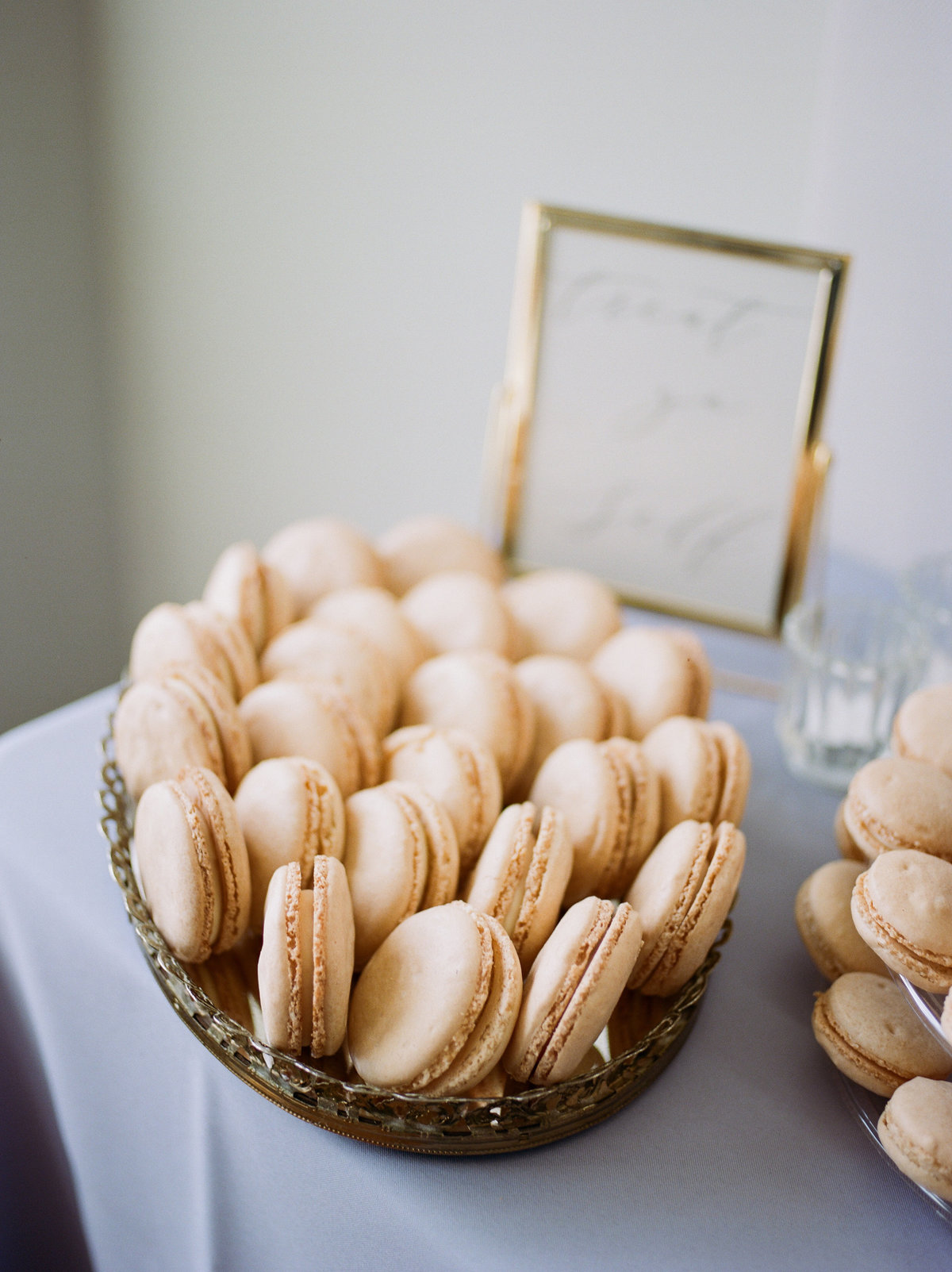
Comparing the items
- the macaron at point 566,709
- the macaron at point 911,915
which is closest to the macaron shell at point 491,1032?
the macaron at point 911,915

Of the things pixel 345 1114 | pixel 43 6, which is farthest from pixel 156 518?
pixel 345 1114

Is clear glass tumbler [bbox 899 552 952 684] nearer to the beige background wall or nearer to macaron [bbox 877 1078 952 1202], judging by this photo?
the beige background wall

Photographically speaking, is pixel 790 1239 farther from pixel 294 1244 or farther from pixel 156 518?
pixel 156 518

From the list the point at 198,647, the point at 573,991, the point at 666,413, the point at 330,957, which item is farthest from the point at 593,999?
the point at 666,413

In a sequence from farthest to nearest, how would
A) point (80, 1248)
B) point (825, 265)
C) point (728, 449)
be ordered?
point (728, 449) → point (825, 265) → point (80, 1248)

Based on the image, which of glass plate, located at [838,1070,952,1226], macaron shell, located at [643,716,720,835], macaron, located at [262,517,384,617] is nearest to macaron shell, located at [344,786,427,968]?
macaron shell, located at [643,716,720,835]
